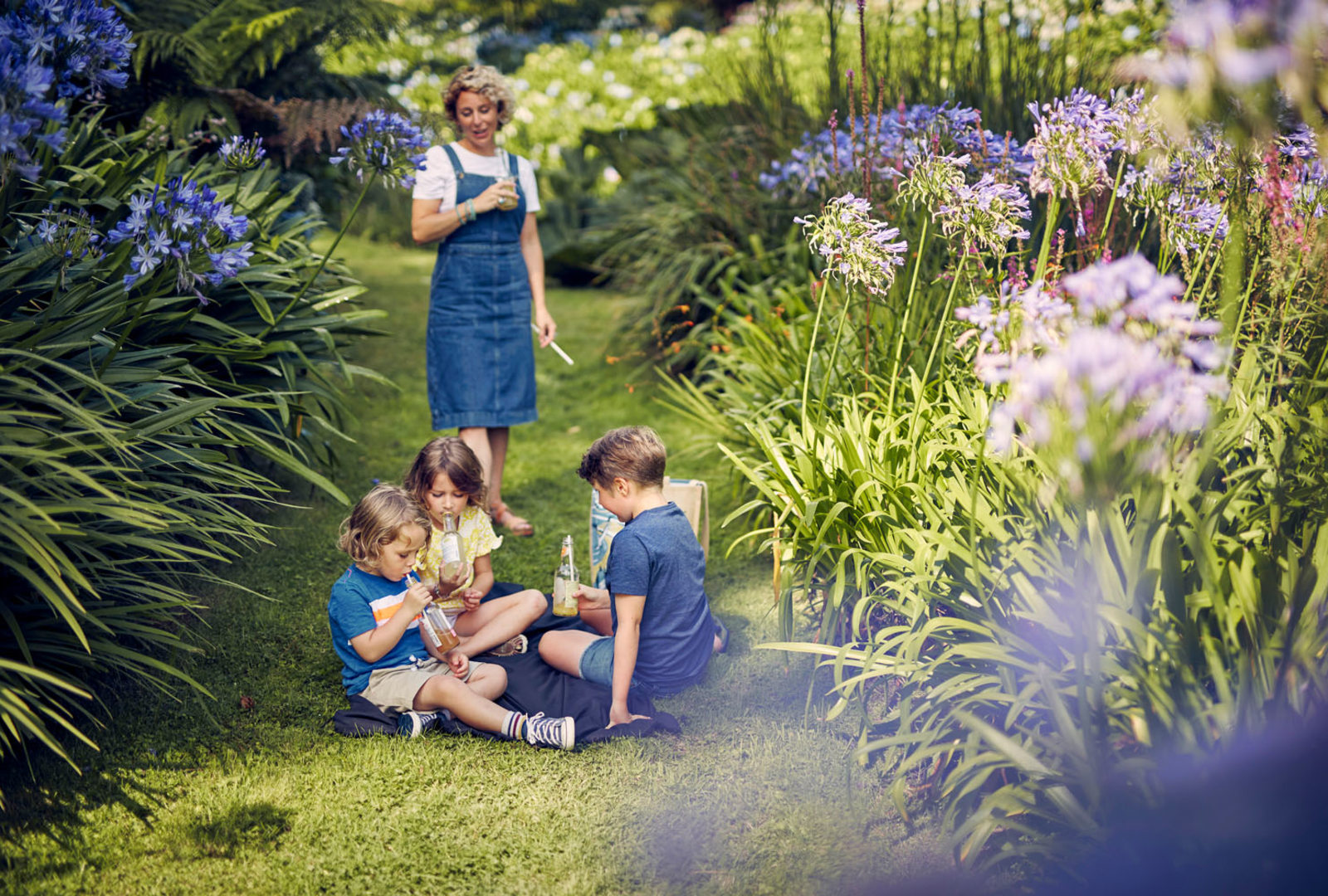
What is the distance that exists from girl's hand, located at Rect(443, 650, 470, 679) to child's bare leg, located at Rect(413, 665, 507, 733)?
0.16 feet

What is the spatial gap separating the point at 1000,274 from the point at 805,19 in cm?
1220

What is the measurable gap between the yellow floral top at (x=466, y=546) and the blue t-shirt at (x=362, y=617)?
0.67 ft

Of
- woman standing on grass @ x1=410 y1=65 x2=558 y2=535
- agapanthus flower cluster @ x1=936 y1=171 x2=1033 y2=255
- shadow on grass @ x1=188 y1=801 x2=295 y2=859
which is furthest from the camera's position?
woman standing on grass @ x1=410 y1=65 x2=558 y2=535

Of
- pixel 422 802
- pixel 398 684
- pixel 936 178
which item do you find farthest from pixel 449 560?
pixel 936 178

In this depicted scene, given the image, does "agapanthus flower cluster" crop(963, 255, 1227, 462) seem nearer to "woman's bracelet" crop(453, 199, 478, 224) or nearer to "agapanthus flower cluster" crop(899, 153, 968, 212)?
"agapanthus flower cluster" crop(899, 153, 968, 212)

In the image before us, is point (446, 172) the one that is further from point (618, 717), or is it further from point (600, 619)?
point (618, 717)

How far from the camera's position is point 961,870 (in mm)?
2230

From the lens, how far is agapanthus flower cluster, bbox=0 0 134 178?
219 centimetres

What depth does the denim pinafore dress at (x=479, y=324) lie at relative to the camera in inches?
166

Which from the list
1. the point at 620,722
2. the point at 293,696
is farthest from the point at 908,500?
the point at 293,696

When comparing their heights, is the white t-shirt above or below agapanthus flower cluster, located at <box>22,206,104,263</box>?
above

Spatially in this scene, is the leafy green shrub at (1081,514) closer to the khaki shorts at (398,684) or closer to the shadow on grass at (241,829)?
the khaki shorts at (398,684)

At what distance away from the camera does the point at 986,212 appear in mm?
2764

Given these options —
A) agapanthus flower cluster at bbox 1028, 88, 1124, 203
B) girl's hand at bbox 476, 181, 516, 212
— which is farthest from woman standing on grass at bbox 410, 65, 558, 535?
agapanthus flower cluster at bbox 1028, 88, 1124, 203
